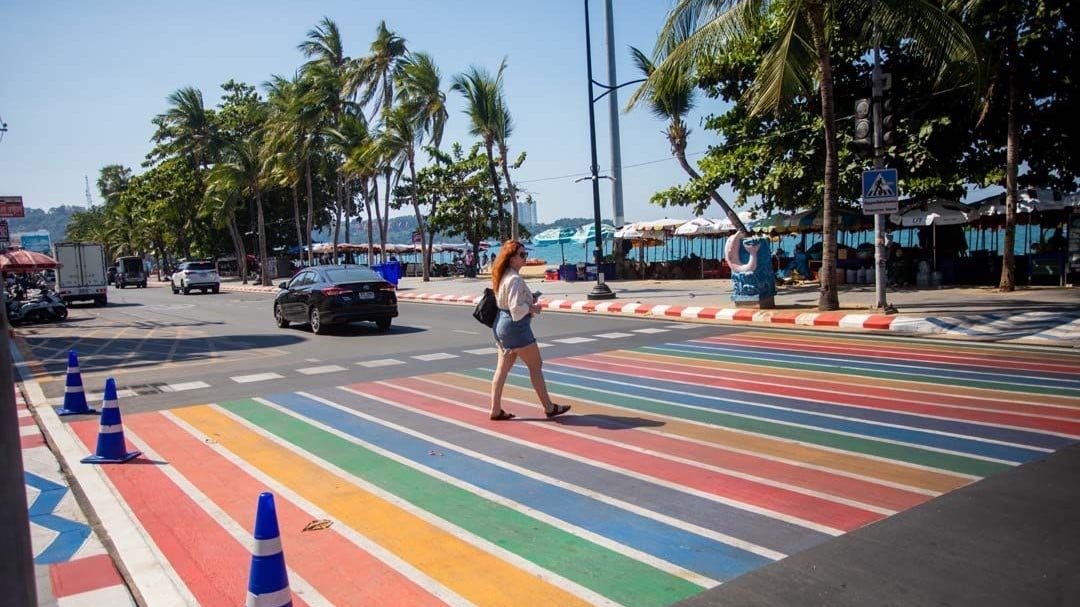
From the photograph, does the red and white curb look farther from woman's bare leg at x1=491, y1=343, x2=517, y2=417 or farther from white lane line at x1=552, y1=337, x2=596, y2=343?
woman's bare leg at x1=491, y1=343, x2=517, y2=417

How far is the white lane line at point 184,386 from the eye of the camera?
998 centimetres

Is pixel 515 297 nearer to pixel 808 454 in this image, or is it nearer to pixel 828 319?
pixel 808 454

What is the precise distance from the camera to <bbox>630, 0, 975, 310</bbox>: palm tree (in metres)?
13.6

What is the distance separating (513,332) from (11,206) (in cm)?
1499

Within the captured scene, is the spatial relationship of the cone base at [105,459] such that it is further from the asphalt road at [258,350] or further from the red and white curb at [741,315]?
the red and white curb at [741,315]

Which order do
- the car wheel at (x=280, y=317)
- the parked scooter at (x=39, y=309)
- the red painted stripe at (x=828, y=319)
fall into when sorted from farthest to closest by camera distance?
the parked scooter at (x=39, y=309), the car wheel at (x=280, y=317), the red painted stripe at (x=828, y=319)

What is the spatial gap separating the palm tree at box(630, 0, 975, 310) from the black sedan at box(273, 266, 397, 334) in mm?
6945

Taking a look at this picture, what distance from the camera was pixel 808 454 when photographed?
229 inches

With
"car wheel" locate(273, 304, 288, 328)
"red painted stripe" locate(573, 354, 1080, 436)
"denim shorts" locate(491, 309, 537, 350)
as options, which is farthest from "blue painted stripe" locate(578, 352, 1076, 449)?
"car wheel" locate(273, 304, 288, 328)

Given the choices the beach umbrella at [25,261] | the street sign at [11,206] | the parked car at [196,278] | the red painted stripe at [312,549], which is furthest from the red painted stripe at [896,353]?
the parked car at [196,278]

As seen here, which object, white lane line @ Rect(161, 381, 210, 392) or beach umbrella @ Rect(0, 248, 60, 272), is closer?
white lane line @ Rect(161, 381, 210, 392)

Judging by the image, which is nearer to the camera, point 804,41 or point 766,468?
point 766,468

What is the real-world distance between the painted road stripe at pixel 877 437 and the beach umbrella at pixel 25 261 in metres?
26.4

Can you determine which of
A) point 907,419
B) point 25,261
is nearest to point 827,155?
point 907,419
